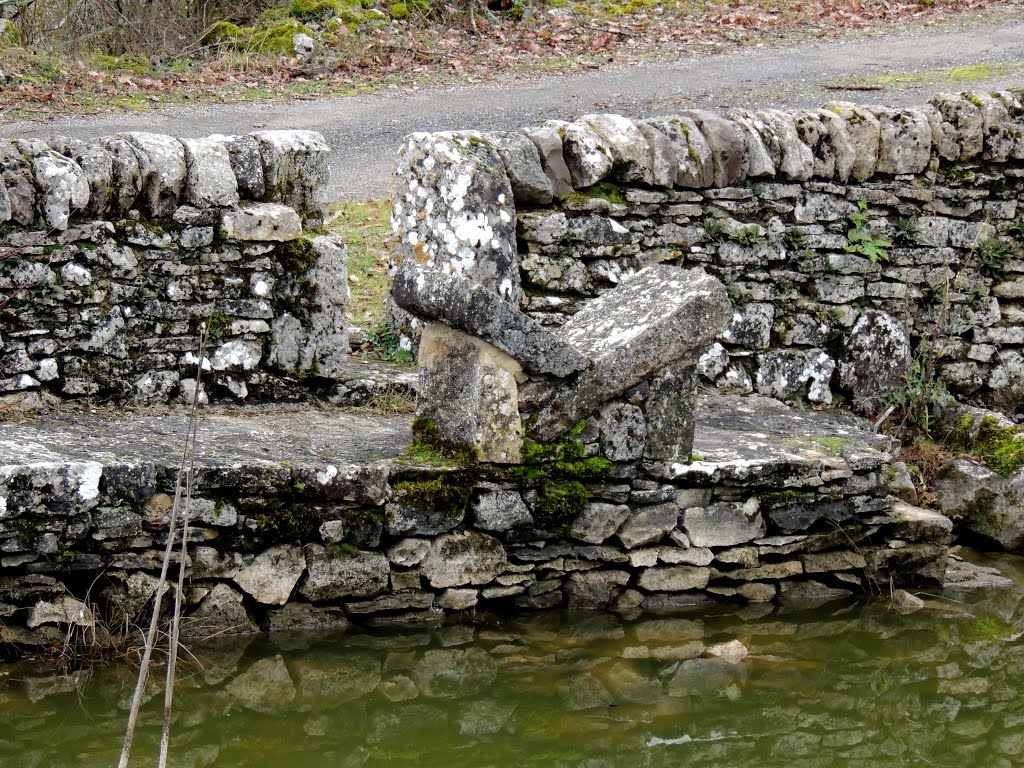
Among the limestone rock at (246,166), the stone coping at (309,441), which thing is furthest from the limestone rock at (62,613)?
the limestone rock at (246,166)

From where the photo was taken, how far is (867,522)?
5.98 m

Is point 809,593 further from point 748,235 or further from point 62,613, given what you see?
point 62,613

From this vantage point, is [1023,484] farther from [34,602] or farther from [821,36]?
[821,36]

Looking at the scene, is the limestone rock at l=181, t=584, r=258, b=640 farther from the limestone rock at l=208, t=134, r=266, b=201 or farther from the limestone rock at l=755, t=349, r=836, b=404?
the limestone rock at l=755, t=349, r=836, b=404

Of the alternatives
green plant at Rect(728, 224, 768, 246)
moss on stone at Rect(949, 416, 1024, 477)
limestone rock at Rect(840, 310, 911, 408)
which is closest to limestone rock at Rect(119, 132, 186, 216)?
green plant at Rect(728, 224, 768, 246)

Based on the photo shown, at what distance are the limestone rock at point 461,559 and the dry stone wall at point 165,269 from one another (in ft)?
4.69

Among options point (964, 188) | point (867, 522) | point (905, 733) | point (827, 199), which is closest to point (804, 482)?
point (867, 522)

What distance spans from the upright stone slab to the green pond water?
0.84 metres

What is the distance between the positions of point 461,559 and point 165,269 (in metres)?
2.06

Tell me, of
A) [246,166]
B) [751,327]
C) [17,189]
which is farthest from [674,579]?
[17,189]

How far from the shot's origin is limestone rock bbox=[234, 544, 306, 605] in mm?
5082

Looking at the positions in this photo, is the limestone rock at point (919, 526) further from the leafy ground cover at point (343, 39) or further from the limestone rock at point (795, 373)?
the leafy ground cover at point (343, 39)

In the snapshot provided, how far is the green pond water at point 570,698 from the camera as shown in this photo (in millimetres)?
4305

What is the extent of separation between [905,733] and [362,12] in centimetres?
1187
